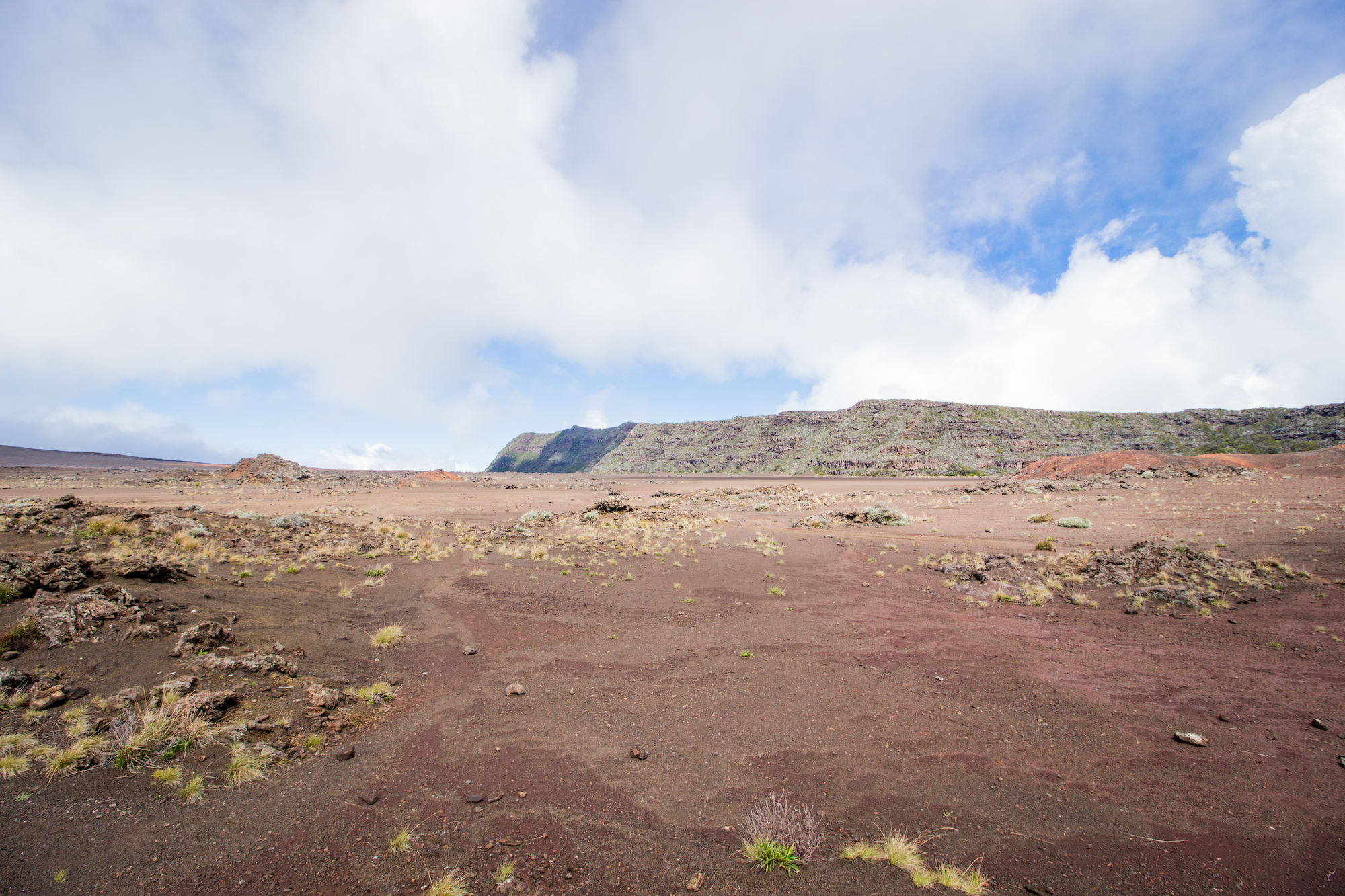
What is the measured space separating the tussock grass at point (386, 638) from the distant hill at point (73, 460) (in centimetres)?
14088

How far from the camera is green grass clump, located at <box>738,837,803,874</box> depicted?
15.9 ft

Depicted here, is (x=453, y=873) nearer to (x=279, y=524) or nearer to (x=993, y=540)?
(x=279, y=524)

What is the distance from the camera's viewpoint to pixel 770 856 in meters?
4.94

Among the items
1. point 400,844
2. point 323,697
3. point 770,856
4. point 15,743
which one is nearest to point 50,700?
point 15,743

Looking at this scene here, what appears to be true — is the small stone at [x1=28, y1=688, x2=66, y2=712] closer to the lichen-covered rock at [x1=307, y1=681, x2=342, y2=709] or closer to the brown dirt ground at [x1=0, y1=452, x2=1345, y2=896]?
the brown dirt ground at [x1=0, y1=452, x2=1345, y2=896]

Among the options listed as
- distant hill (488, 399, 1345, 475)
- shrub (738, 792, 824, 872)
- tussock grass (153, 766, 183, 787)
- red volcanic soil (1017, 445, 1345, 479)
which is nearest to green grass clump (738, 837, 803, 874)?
shrub (738, 792, 824, 872)

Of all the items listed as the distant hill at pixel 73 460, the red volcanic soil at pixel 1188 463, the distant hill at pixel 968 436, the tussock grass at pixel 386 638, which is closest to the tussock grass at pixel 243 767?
the tussock grass at pixel 386 638

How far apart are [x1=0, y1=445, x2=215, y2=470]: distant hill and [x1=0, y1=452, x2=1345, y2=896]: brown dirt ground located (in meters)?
143

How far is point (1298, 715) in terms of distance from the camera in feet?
25.0

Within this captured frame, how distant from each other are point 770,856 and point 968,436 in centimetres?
12199

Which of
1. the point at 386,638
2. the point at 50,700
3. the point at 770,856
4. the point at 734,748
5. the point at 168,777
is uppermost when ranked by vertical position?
the point at 50,700

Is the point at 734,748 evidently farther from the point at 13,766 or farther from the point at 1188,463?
the point at 1188,463

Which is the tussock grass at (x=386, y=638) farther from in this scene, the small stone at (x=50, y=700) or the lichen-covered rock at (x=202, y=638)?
the small stone at (x=50, y=700)

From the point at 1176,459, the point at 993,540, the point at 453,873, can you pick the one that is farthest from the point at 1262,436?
the point at 453,873
